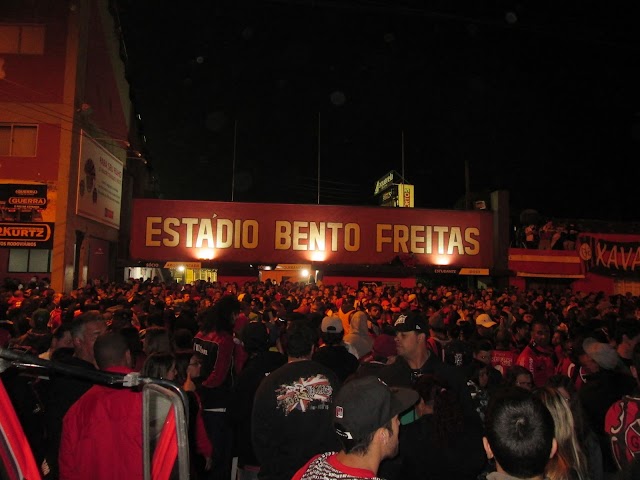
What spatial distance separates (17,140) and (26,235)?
172 inches

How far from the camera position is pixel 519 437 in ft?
7.05

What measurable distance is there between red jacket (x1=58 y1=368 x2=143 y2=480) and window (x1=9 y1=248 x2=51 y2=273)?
2186 cm

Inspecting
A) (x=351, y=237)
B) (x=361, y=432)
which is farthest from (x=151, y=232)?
(x=361, y=432)

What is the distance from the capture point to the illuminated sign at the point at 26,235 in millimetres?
19906

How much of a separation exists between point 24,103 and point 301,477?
78.9ft

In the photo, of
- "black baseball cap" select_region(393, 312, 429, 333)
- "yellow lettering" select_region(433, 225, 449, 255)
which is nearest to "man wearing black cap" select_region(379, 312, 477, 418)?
"black baseball cap" select_region(393, 312, 429, 333)

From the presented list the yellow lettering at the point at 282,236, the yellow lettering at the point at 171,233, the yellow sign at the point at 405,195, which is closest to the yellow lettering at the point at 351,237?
the yellow lettering at the point at 282,236

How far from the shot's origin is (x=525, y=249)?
30.8 meters

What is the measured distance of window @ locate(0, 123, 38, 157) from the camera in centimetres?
2119

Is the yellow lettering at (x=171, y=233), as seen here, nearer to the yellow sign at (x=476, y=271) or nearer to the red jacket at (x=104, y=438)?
the yellow sign at (x=476, y=271)

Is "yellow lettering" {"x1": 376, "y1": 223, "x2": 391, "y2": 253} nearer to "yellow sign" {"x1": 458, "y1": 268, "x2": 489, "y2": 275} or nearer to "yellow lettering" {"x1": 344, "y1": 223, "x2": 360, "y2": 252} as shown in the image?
"yellow lettering" {"x1": 344, "y1": 223, "x2": 360, "y2": 252}

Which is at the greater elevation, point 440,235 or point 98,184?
point 98,184

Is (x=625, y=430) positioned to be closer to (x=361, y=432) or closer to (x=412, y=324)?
(x=412, y=324)

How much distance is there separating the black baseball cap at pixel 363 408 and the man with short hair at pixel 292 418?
55.2 inches
